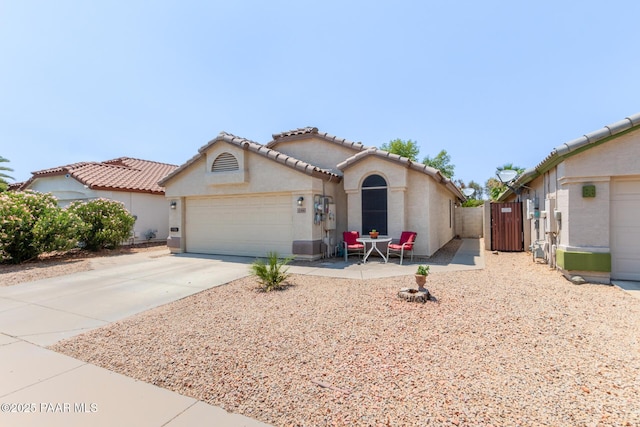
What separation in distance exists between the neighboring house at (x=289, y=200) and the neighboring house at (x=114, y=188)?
5.47m

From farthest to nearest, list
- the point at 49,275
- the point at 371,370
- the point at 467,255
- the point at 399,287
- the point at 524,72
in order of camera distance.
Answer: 1. the point at 467,255
2. the point at 524,72
3. the point at 49,275
4. the point at 399,287
5. the point at 371,370

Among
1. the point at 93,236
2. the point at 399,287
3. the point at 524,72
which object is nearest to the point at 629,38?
the point at 524,72

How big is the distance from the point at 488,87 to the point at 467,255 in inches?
288

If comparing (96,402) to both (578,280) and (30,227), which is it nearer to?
(578,280)

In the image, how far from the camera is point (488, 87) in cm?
1328

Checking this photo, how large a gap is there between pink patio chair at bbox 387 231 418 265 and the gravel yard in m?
3.87

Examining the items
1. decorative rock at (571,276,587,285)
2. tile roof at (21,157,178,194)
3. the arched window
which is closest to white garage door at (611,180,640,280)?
decorative rock at (571,276,587,285)


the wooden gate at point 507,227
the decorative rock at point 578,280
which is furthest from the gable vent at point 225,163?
the wooden gate at point 507,227

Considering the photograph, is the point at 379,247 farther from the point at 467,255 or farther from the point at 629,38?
the point at 629,38

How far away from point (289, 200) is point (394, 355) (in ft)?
29.1

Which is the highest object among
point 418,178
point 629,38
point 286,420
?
point 629,38

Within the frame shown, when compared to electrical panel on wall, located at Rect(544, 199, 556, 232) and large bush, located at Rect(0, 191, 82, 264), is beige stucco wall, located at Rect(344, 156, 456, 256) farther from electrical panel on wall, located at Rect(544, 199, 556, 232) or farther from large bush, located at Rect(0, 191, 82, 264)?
large bush, located at Rect(0, 191, 82, 264)

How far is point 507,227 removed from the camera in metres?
14.4

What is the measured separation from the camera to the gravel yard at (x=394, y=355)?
297cm
